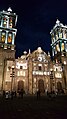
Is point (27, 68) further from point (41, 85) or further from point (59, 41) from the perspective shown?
point (59, 41)

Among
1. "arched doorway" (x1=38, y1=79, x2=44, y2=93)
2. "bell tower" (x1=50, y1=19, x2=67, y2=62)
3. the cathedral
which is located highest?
"bell tower" (x1=50, y1=19, x2=67, y2=62)

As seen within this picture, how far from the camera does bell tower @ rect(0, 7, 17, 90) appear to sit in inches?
1511

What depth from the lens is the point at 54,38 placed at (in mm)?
55500

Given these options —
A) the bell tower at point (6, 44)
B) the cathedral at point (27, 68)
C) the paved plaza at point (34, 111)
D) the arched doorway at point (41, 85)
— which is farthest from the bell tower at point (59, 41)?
the paved plaza at point (34, 111)

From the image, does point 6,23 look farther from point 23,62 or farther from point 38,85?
point 38,85

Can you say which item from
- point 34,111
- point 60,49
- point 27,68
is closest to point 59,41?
point 60,49

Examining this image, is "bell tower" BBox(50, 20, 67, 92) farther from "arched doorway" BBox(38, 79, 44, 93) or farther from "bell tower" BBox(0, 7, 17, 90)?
"bell tower" BBox(0, 7, 17, 90)

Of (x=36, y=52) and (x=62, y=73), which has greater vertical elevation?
(x=36, y=52)

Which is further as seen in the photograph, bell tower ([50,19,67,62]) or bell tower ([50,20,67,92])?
bell tower ([50,19,67,62])

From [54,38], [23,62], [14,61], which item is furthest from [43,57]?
[54,38]

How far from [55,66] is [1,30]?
914 inches

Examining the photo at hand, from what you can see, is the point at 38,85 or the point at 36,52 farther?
the point at 36,52

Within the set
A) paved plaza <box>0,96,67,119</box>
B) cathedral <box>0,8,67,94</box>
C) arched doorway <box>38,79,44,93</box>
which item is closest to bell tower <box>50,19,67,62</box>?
cathedral <box>0,8,67,94</box>

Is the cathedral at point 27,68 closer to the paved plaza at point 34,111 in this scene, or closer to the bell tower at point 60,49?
the bell tower at point 60,49
